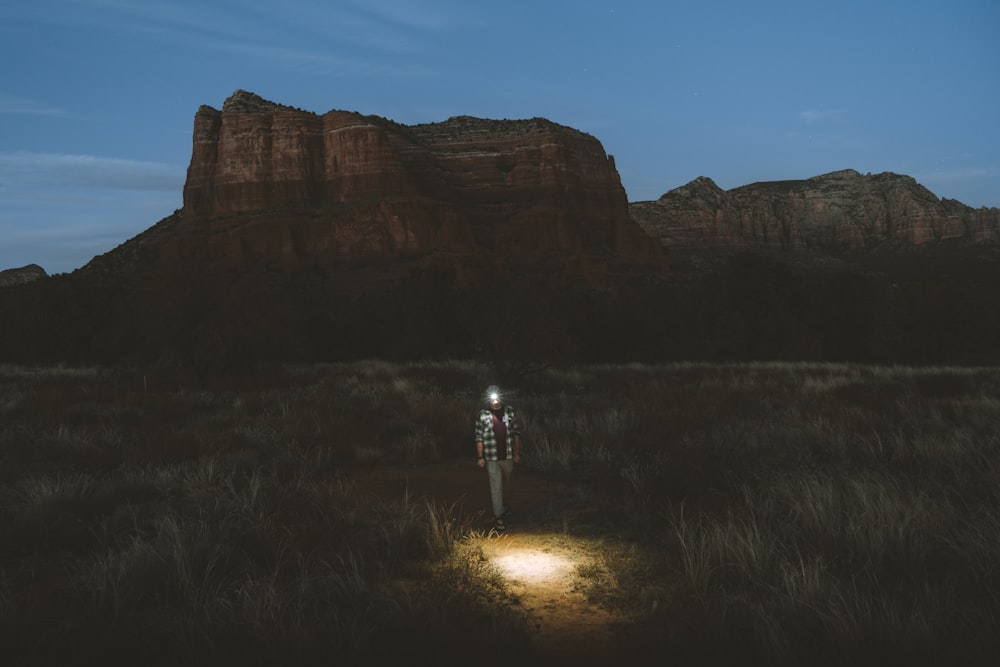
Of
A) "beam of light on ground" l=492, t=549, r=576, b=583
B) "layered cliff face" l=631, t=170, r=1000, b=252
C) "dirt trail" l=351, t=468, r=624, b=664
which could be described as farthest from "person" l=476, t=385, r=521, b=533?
"layered cliff face" l=631, t=170, r=1000, b=252

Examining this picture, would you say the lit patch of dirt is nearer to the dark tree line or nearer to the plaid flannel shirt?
the plaid flannel shirt

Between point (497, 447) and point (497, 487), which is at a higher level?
point (497, 447)

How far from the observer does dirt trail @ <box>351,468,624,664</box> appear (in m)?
4.25

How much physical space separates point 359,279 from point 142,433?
80.6m

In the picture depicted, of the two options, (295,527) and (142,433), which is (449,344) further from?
(295,527)

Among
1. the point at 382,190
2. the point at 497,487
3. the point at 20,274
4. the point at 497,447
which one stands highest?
the point at 382,190

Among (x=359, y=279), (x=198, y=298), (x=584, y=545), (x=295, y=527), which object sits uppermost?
(x=359, y=279)

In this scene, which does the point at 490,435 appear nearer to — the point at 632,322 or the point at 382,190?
the point at 632,322

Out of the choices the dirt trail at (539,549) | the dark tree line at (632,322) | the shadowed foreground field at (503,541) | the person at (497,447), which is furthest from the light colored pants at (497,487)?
the dark tree line at (632,322)

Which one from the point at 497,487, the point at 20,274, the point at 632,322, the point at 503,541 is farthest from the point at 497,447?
the point at 20,274

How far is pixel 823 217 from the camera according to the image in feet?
609

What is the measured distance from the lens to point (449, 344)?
36.7 m

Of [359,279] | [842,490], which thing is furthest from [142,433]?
[359,279]

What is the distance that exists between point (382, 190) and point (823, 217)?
150358mm
